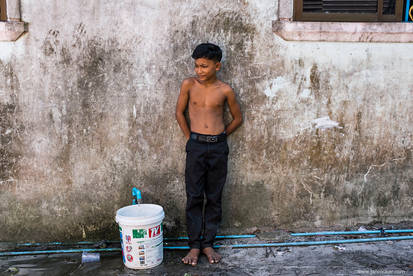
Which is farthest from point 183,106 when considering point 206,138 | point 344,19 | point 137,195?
point 344,19

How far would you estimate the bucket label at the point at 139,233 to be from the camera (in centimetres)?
350

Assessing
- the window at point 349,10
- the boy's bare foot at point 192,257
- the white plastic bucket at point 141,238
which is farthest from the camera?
the window at point 349,10

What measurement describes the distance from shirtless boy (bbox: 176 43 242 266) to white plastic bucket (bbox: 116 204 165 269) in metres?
0.34

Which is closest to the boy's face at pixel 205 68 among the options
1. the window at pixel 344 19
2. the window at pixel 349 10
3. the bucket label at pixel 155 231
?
the window at pixel 344 19

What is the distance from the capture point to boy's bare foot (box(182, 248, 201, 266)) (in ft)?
12.1

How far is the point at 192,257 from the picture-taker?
371cm

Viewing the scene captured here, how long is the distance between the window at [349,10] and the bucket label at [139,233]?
2.70 m

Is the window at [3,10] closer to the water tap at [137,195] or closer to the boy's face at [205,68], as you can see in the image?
the boy's face at [205,68]

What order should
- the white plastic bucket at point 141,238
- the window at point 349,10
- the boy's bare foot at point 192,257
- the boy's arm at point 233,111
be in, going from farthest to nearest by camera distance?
the window at point 349,10, the boy's arm at point 233,111, the boy's bare foot at point 192,257, the white plastic bucket at point 141,238

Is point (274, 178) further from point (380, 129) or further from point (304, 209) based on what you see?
point (380, 129)

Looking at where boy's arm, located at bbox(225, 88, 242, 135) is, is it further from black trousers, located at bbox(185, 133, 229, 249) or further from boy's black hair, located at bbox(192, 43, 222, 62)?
boy's black hair, located at bbox(192, 43, 222, 62)

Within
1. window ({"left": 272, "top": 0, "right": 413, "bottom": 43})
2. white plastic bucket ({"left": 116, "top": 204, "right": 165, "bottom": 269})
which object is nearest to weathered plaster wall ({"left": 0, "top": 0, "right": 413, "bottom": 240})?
window ({"left": 272, "top": 0, "right": 413, "bottom": 43})

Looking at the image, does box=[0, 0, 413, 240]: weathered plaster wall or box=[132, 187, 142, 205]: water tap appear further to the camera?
box=[0, 0, 413, 240]: weathered plaster wall

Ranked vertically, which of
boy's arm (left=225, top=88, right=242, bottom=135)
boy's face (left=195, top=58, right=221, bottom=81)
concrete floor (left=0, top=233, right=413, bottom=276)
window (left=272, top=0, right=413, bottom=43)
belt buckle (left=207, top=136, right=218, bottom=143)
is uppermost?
window (left=272, top=0, right=413, bottom=43)
